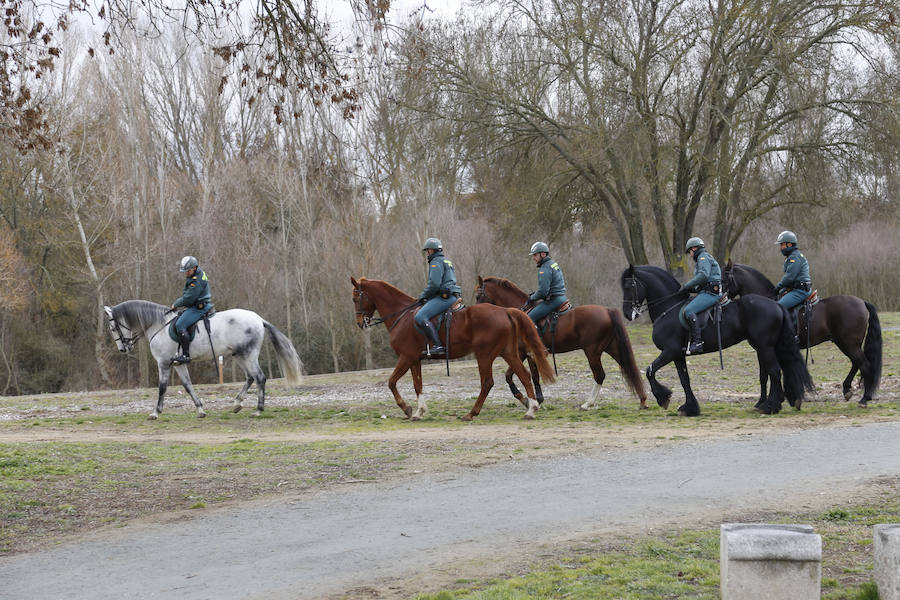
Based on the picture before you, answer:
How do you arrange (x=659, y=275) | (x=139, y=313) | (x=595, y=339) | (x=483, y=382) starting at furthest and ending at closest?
(x=139, y=313) → (x=595, y=339) → (x=659, y=275) → (x=483, y=382)

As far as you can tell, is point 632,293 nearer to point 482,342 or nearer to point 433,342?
point 482,342

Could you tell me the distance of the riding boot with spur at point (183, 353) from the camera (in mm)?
17047

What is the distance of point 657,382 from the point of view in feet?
50.5

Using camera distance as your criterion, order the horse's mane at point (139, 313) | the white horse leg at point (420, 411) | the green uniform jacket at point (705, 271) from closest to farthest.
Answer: the green uniform jacket at point (705, 271), the white horse leg at point (420, 411), the horse's mane at point (139, 313)

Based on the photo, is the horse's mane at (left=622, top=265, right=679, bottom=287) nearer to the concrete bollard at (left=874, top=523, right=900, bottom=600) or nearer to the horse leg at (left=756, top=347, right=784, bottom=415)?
the horse leg at (left=756, top=347, right=784, bottom=415)

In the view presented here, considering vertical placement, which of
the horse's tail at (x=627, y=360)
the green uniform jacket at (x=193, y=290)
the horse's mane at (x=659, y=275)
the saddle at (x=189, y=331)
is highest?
the green uniform jacket at (x=193, y=290)

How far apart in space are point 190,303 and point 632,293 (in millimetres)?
7728

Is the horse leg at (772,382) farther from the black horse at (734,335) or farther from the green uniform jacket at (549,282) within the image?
the green uniform jacket at (549,282)

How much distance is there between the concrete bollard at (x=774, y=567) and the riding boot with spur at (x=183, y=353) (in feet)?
43.9

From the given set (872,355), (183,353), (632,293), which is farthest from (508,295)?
(872,355)

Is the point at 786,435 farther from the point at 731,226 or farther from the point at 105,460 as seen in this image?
the point at 731,226

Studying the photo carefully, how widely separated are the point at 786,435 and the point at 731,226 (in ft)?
69.9

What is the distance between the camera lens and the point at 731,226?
3244 centimetres

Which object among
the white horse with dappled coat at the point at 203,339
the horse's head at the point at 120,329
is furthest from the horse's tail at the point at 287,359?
the horse's head at the point at 120,329
